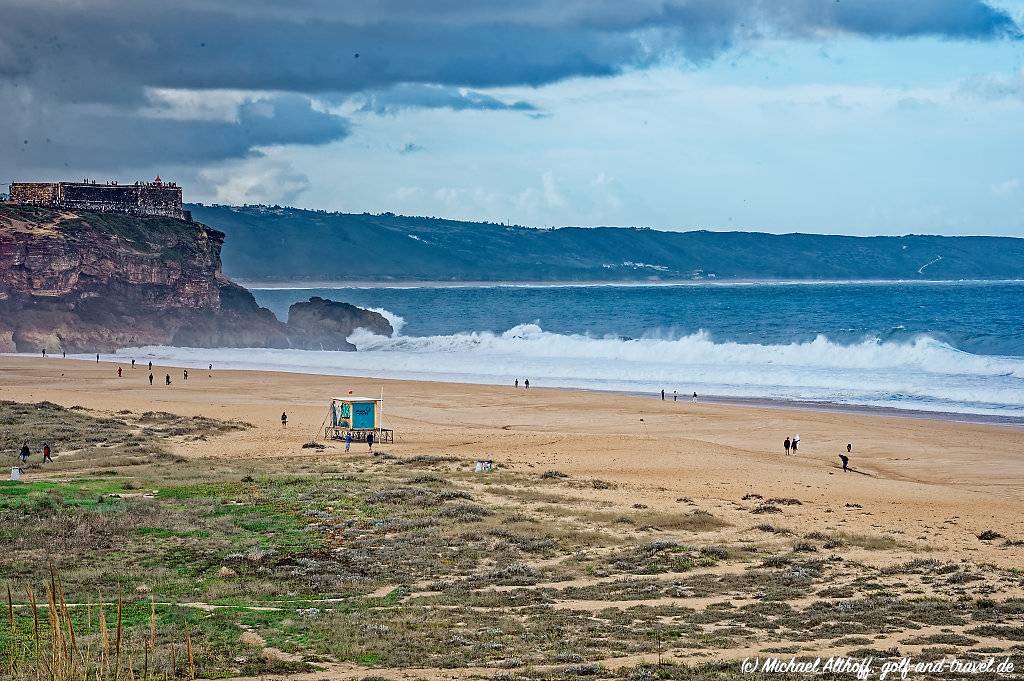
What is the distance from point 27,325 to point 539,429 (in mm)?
55878

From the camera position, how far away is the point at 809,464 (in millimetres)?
34406

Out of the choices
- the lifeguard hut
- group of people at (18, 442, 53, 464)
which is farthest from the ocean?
group of people at (18, 442, 53, 464)

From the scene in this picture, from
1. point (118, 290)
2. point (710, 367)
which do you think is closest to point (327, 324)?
point (118, 290)

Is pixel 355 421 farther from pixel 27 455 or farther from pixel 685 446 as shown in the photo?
pixel 685 446

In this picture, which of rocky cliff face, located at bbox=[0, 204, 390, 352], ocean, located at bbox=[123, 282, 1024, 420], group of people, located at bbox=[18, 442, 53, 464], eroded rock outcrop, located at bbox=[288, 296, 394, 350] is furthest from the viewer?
eroded rock outcrop, located at bbox=[288, 296, 394, 350]

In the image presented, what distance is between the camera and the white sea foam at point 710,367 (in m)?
54.9

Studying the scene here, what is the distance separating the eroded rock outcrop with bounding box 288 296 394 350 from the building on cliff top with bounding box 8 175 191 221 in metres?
14.8

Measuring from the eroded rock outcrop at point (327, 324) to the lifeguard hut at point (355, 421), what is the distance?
61012 millimetres

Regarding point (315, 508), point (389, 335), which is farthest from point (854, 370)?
point (389, 335)

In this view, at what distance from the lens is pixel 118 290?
91125 mm

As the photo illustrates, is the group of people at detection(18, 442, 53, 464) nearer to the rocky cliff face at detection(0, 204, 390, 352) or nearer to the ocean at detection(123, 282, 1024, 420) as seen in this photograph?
the ocean at detection(123, 282, 1024, 420)

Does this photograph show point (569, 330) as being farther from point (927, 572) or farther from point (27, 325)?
point (927, 572)

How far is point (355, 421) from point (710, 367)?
1398 inches

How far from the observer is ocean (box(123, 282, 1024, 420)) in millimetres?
57875
